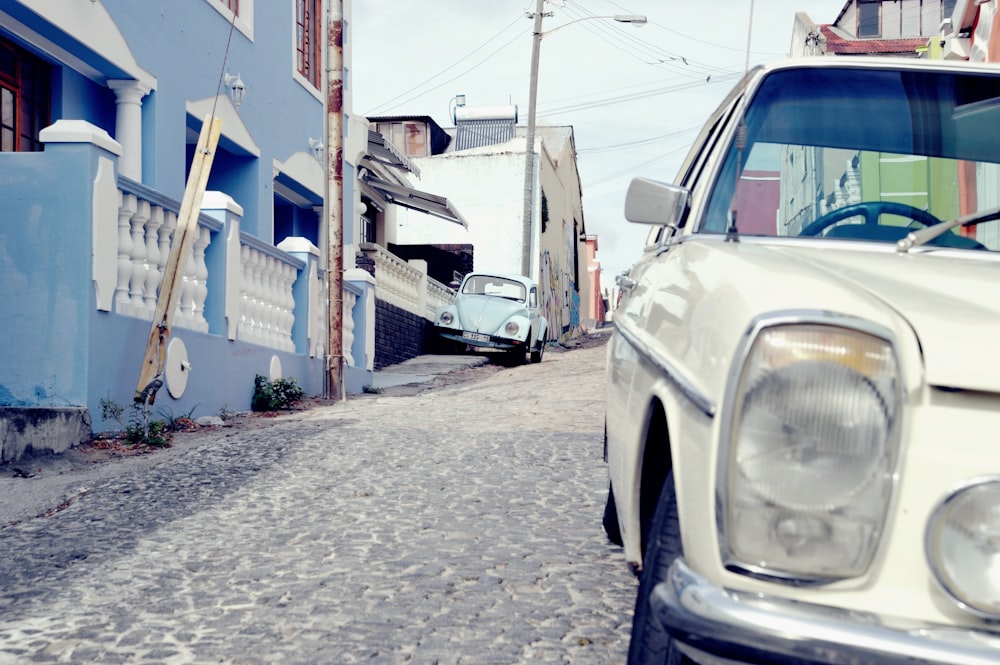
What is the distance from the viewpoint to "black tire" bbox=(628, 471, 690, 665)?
6.07 feet

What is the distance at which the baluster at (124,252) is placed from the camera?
22.2ft

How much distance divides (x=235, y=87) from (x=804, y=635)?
11.5 meters

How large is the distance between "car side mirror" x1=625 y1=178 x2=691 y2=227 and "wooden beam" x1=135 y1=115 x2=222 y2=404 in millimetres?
4995

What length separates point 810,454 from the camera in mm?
1574

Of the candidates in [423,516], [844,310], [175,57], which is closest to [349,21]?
[175,57]

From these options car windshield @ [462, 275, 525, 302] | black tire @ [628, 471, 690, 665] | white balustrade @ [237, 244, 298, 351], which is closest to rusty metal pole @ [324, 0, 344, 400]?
white balustrade @ [237, 244, 298, 351]

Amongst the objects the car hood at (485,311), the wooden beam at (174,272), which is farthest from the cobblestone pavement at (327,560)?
the car hood at (485,311)

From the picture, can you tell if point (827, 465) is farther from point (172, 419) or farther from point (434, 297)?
point (434, 297)

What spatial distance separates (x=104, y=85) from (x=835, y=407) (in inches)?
389

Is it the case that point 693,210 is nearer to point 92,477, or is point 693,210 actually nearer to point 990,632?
point 990,632

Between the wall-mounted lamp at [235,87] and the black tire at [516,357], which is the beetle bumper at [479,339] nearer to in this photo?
the black tire at [516,357]

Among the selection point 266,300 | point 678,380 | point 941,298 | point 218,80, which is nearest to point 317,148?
point 218,80

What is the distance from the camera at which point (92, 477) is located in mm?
5531

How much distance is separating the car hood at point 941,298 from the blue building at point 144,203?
198 inches
